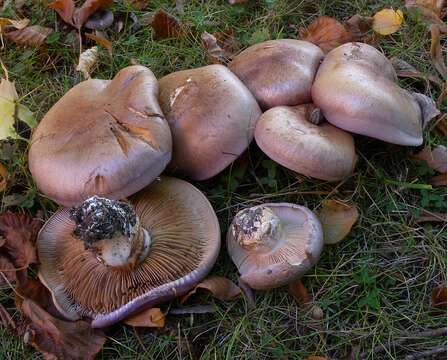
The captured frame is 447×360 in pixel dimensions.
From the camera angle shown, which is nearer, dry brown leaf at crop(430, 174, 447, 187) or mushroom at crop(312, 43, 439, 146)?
mushroom at crop(312, 43, 439, 146)

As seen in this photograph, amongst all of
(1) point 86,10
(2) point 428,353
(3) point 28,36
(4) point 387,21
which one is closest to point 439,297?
(2) point 428,353

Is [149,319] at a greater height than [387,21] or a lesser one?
lesser

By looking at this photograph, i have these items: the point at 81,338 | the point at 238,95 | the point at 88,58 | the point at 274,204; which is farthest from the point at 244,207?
the point at 88,58

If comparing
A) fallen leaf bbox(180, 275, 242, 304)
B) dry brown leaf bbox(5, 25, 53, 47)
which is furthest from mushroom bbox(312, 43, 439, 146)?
dry brown leaf bbox(5, 25, 53, 47)

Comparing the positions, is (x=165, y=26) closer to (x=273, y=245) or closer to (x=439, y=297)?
(x=273, y=245)

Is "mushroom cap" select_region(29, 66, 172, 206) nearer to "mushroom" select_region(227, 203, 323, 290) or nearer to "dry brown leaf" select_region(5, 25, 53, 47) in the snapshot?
"mushroom" select_region(227, 203, 323, 290)

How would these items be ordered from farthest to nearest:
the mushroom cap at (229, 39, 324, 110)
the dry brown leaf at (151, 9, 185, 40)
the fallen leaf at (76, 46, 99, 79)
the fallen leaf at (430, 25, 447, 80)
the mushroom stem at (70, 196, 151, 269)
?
the dry brown leaf at (151, 9, 185, 40) → the fallen leaf at (76, 46, 99, 79) → the fallen leaf at (430, 25, 447, 80) → the mushroom cap at (229, 39, 324, 110) → the mushroom stem at (70, 196, 151, 269)

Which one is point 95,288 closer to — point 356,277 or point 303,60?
point 356,277
